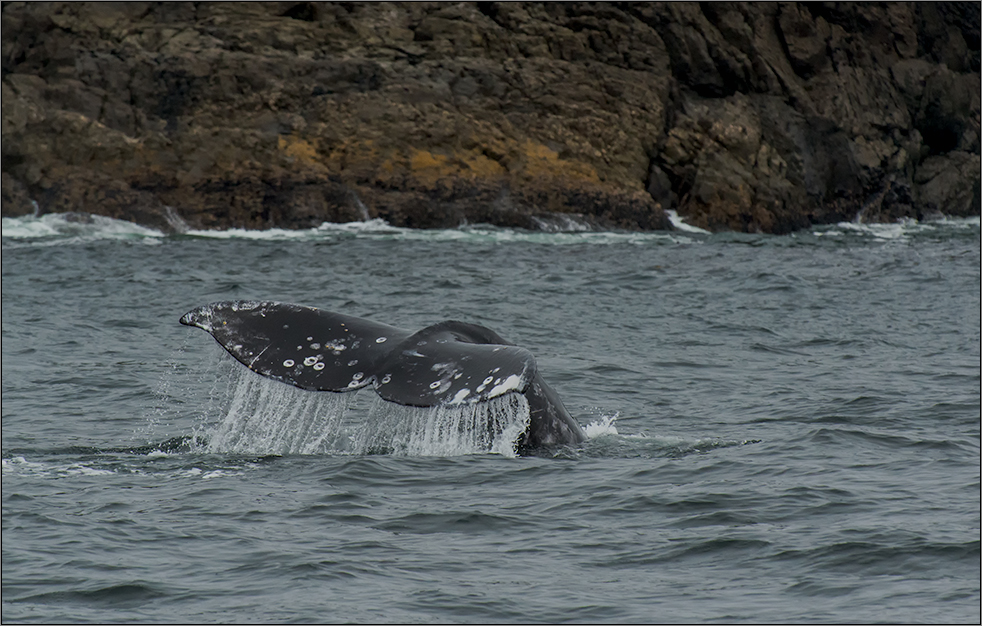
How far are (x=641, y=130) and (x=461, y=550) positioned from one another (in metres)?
24.9

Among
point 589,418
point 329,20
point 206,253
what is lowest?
point 206,253

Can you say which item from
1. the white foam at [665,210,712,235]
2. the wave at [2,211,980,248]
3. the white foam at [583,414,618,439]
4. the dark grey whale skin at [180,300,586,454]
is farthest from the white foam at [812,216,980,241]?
the dark grey whale skin at [180,300,586,454]

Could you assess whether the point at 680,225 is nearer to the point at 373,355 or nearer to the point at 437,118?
the point at 437,118

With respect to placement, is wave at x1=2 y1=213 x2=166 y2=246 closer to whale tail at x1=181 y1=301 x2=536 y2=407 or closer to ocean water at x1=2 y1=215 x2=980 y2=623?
ocean water at x1=2 y1=215 x2=980 y2=623

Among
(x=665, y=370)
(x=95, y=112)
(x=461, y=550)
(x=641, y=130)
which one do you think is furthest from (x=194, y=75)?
(x=461, y=550)

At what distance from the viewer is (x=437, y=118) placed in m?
29.8

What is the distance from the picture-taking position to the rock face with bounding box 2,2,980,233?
2825cm

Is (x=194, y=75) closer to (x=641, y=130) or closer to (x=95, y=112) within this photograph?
(x=95, y=112)

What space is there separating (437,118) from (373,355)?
73.6 feet

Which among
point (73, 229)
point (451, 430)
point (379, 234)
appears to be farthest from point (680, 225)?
point (451, 430)

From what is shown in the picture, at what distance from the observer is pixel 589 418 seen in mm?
10969

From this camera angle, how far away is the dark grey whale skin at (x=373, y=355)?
23.5ft

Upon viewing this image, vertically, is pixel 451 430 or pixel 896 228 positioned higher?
pixel 451 430

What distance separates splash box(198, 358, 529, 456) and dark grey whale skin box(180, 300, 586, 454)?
0.28 meters
